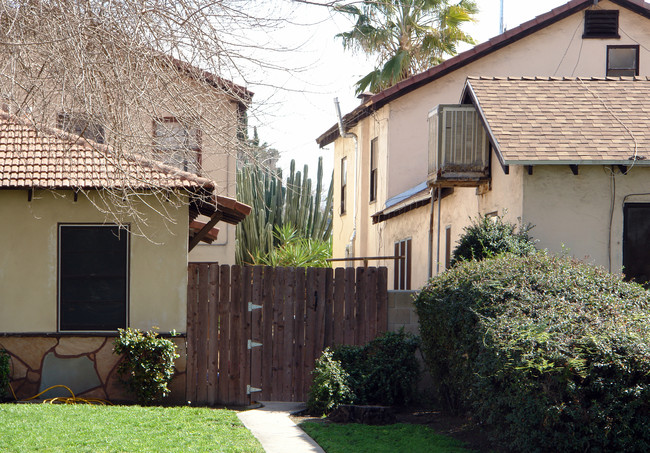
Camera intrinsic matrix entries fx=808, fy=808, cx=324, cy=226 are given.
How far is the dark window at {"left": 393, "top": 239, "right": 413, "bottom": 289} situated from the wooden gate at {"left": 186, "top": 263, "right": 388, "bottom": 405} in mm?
6253

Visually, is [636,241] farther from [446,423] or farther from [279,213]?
[279,213]

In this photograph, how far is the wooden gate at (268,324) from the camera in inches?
476

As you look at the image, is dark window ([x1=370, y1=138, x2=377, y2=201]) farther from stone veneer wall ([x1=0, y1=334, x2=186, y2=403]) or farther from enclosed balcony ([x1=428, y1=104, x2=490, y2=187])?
stone veneer wall ([x1=0, y1=334, x2=186, y2=403])

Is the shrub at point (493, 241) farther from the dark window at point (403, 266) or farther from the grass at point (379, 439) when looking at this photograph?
the dark window at point (403, 266)

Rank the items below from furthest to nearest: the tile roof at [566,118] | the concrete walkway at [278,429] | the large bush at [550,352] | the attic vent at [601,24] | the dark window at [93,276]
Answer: the attic vent at [601,24] → the dark window at [93,276] → the tile roof at [566,118] → the concrete walkway at [278,429] → the large bush at [550,352]

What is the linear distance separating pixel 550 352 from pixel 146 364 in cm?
669

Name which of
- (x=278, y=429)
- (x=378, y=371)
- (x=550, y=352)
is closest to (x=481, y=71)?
(x=378, y=371)

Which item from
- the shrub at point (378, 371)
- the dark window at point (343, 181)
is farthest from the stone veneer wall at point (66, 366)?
the dark window at point (343, 181)

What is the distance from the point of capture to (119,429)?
904 centimetres

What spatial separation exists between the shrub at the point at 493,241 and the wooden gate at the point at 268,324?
1.58 metres

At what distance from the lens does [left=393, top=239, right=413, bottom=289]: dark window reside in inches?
736

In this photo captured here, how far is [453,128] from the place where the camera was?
1298 centimetres

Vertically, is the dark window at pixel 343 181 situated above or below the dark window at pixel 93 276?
above

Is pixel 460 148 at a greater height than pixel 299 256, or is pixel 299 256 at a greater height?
pixel 460 148
